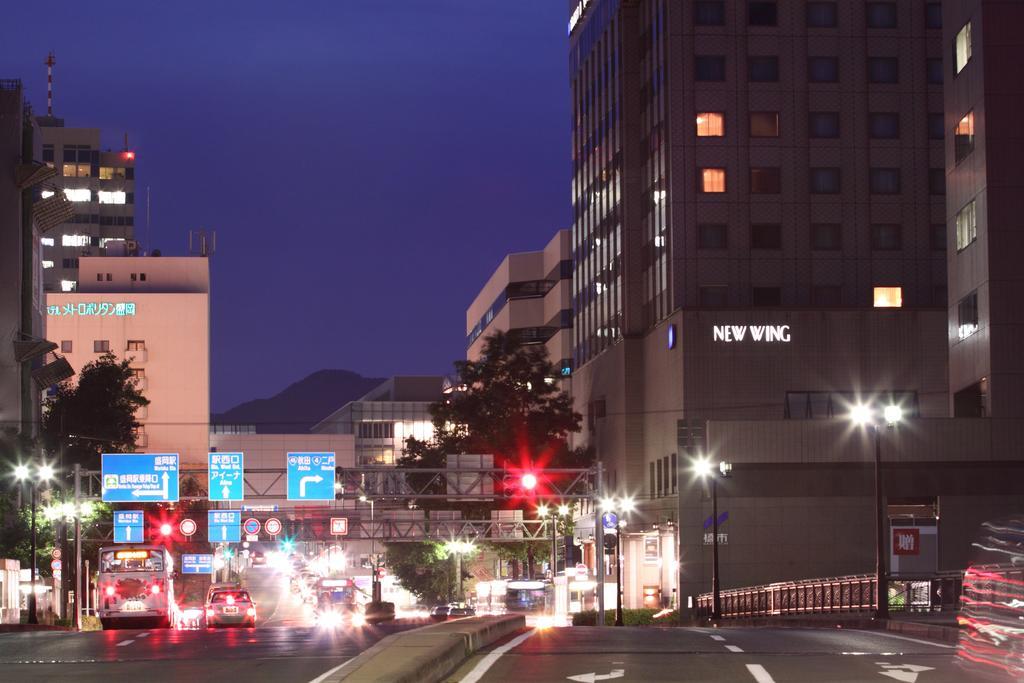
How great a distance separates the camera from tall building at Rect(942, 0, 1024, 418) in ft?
221

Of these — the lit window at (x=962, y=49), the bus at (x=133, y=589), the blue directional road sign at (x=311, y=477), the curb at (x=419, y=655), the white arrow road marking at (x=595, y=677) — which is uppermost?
the lit window at (x=962, y=49)

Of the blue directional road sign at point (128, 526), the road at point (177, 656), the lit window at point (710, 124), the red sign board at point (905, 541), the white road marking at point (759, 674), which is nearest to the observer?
the white road marking at point (759, 674)

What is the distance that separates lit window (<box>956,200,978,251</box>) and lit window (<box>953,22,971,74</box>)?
5.99 meters

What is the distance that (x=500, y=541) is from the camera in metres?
101

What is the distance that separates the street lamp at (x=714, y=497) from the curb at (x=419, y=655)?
44.2 m

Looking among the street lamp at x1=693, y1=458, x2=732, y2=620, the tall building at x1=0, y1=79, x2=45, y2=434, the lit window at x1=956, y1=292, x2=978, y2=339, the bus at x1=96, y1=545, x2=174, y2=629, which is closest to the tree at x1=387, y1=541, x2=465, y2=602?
the tall building at x1=0, y1=79, x2=45, y2=434

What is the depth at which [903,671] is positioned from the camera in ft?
67.4

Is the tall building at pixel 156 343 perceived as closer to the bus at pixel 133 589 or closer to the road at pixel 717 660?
the bus at pixel 133 589

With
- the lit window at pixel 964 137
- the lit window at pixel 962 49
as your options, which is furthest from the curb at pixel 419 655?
the lit window at pixel 962 49

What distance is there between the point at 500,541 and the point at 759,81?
3241 cm

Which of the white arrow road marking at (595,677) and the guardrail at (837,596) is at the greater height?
the white arrow road marking at (595,677)

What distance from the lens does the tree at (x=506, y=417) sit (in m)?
104

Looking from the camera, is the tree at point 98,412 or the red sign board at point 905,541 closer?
the red sign board at point 905,541

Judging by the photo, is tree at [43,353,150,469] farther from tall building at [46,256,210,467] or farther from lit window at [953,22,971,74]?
tall building at [46,256,210,467]
